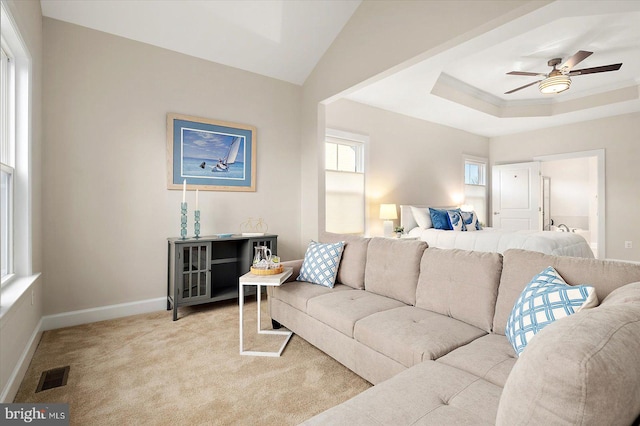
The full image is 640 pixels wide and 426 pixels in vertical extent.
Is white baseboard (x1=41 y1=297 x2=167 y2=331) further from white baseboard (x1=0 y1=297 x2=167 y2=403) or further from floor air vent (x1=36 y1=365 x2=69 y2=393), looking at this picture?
floor air vent (x1=36 y1=365 x2=69 y2=393)

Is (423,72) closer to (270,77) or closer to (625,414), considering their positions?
(270,77)

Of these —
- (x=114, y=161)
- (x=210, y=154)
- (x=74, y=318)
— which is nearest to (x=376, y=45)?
(x=210, y=154)

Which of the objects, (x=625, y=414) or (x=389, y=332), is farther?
(x=389, y=332)

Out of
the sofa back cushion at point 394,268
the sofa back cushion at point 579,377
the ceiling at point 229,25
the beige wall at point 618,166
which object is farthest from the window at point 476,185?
the sofa back cushion at point 579,377

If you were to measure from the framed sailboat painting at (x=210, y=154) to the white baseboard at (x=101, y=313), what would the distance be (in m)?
1.25

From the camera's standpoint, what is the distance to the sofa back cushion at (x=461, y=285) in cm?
183

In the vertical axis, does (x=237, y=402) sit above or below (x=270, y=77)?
below

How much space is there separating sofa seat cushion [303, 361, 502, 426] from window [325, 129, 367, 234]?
3.43m

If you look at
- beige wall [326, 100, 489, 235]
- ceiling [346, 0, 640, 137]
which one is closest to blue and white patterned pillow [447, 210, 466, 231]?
beige wall [326, 100, 489, 235]

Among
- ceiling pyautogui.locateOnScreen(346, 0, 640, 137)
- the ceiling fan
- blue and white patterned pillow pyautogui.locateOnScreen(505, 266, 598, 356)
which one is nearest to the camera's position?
blue and white patterned pillow pyautogui.locateOnScreen(505, 266, 598, 356)

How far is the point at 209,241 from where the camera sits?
10.7 feet

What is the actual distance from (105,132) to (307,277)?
7.89ft

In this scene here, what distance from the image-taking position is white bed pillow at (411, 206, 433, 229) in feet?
17.1

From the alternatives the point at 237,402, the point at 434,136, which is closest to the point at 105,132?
the point at 237,402
